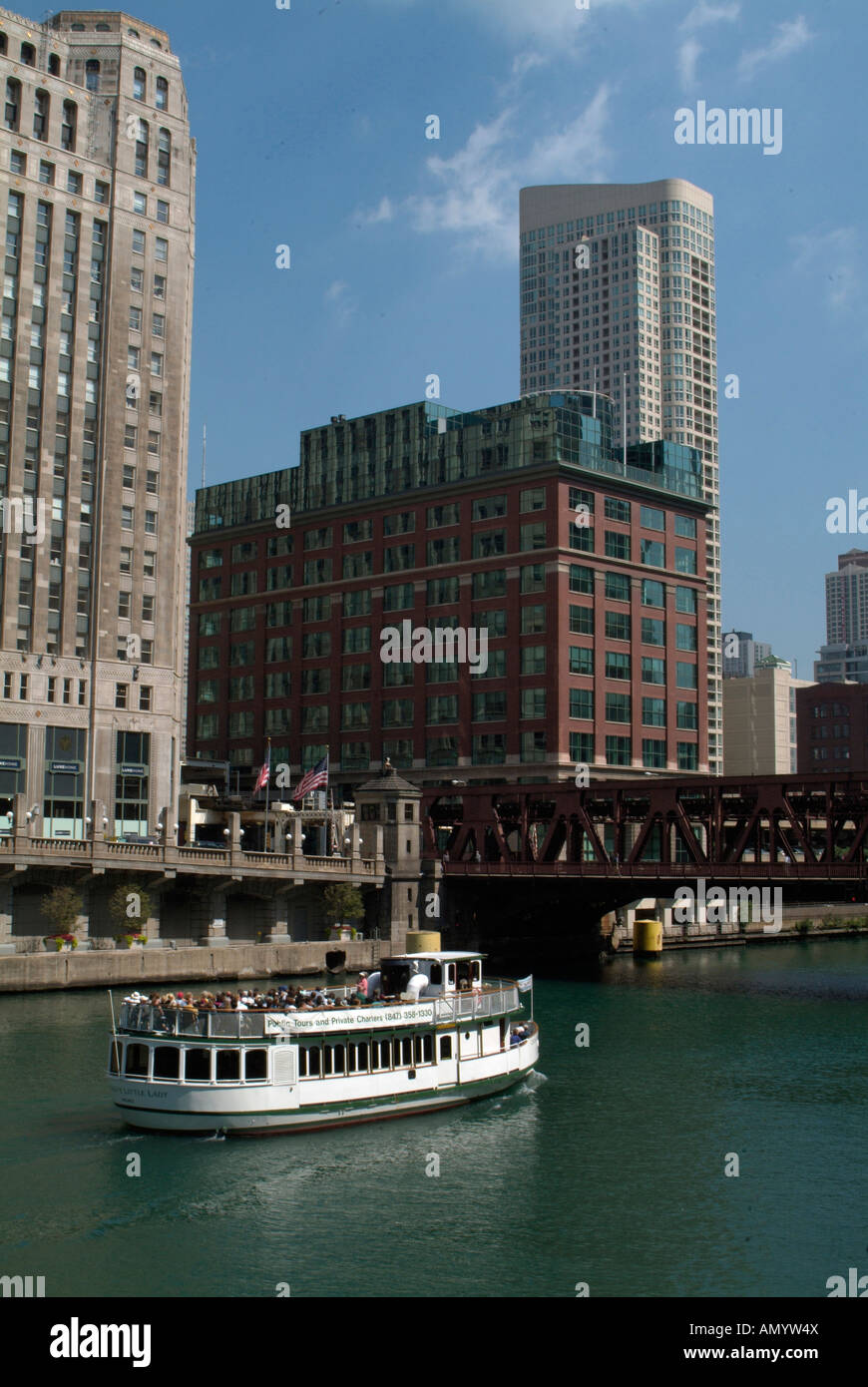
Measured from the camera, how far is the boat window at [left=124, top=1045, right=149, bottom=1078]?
4372 centimetres

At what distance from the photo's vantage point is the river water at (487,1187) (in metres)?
30.8

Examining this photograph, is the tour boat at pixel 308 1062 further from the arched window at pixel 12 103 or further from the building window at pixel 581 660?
the building window at pixel 581 660

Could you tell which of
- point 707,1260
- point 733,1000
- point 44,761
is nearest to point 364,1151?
point 707,1260

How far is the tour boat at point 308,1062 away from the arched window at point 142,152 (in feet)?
235

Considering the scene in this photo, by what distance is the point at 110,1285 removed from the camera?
29531mm

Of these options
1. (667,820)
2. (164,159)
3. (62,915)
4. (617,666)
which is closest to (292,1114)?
(62,915)

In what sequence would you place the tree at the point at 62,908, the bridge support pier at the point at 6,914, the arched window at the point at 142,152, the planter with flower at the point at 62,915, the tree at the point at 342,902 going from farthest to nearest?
the arched window at the point at 142,152 → the tree at the point at 342,902 → the tree at the point at 62,908 → the planter with flower at the point at 62,915 → the bridge support pier at the point at 6,914

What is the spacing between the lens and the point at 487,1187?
124ft

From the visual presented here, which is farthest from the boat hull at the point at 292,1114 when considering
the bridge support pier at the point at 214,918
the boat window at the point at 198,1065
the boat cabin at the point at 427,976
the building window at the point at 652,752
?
the building window at the point at 652,752

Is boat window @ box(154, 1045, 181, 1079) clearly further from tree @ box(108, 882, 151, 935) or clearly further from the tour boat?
tree @ box(108, 882, 151, 935)

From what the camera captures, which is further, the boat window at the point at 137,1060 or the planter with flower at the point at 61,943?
the planter with flower at the point at 61,943

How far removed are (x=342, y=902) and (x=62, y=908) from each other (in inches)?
766

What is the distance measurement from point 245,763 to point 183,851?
64341mm
